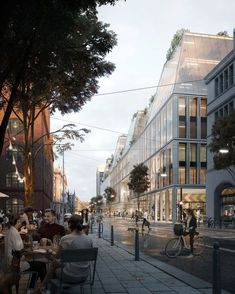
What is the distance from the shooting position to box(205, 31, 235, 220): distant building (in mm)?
56219

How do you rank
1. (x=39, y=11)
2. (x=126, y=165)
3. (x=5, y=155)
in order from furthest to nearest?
(x=126, y=165)
(x=5, y=155)
(x=39, y=11)

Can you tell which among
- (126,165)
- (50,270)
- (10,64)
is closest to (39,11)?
(10,64)

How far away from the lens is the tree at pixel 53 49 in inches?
317

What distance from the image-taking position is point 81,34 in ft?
53.3

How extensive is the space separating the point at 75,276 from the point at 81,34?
972 centimetres

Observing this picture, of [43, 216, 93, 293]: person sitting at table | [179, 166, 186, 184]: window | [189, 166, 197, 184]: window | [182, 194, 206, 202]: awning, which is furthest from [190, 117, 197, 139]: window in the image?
[43, 216, 93, 293]: person sitting at table

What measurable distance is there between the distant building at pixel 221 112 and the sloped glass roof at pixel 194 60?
42.9 feet

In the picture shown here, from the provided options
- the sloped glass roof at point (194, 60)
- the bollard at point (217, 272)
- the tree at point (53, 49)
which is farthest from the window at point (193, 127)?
the bollard at point (217, 272)

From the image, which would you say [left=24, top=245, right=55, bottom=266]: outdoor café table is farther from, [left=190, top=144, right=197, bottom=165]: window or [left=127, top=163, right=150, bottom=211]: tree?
[left=127, top=163, right=150, bottom=211]: tree

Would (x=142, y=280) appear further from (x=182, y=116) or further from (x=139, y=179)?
(x=139, y=179)

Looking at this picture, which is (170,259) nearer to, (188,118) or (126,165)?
(188,118)

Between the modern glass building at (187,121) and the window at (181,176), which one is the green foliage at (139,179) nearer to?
the modern glass building at (187,121)

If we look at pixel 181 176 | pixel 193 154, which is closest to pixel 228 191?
pixel 181 176

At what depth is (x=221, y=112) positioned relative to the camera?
59.0m
